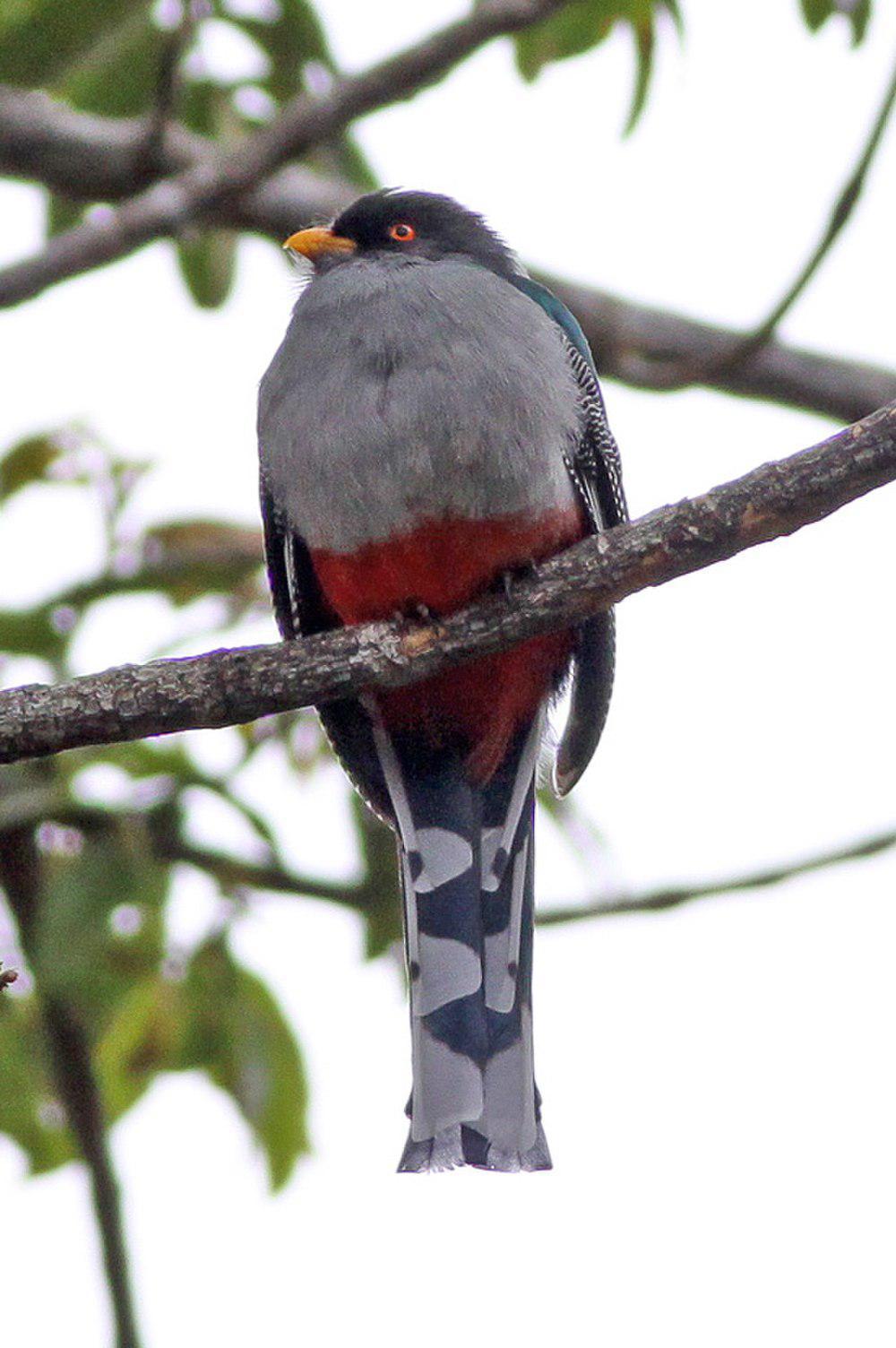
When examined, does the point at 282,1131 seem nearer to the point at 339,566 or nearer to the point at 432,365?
the point at 339,566

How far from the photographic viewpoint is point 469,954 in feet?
13.6

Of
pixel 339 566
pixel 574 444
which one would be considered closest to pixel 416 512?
pixel 339 566

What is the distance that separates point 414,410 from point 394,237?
1.02 meters

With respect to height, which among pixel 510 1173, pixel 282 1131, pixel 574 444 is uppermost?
pixel 574 444

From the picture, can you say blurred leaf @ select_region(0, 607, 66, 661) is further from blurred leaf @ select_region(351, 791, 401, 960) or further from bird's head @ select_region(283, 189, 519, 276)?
bird's head @ select_region(283, 189, 519, 276)

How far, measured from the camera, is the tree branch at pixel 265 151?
14.0ft

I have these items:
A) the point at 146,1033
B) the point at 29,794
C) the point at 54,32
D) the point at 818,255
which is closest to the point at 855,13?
the point at 818,255

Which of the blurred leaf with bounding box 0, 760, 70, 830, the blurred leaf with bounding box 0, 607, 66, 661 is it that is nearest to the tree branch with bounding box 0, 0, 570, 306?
the blurred leaf with bounding box 0, 607, 66, 661

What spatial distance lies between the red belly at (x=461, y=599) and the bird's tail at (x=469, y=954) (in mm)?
71

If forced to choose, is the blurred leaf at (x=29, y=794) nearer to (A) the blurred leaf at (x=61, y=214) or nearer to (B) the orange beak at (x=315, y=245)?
(A) the blurred leaf at (x=61, y=214)

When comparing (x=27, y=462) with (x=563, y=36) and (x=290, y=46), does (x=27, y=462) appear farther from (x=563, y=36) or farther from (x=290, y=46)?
(x=563, y=36)

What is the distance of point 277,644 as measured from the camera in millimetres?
3455

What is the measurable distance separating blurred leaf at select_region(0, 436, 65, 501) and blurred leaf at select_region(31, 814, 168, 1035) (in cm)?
99

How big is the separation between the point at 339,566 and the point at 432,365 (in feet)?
1.58
